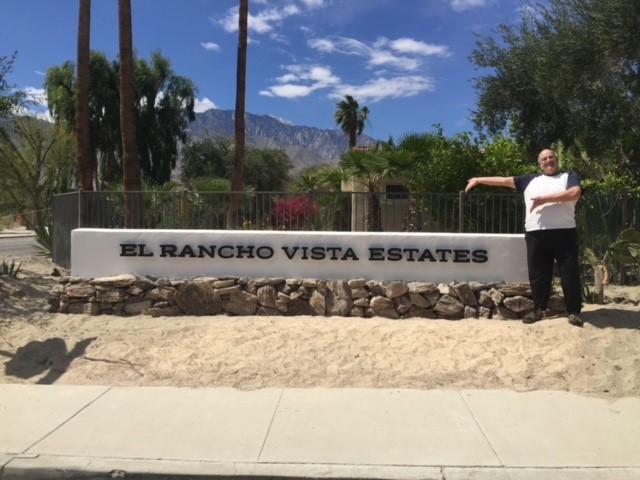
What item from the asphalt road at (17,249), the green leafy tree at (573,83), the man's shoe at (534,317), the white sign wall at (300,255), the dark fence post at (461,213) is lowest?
the asphalt road at (17,249)

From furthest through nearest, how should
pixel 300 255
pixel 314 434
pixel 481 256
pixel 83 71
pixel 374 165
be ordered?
pixel 83 71 → pixel 374 165 → pixel 300 255 → pixel 481 256 → pixel 314 434

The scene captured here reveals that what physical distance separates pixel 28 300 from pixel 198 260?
Answer: 8.97ft

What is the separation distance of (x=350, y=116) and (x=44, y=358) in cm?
4297

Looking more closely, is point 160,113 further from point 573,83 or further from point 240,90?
point 573,83

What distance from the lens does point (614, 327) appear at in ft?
22.6

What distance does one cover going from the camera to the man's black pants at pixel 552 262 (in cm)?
700

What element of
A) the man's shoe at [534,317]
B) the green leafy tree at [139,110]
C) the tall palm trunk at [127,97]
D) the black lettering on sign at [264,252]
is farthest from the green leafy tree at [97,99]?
the man's shoe at [534,317]

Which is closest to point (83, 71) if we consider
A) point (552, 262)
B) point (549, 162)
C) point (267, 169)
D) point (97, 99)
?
point (549, 162)

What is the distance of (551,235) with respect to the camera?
7055 mm

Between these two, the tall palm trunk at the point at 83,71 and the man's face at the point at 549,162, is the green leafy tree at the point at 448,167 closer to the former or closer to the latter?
the man's face at the point at 549,162

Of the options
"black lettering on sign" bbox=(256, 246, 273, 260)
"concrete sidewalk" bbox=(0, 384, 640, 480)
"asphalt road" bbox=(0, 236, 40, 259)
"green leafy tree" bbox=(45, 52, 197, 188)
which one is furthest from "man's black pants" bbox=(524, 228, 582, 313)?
"green leafy tree" bbox=(45, 52, 197, 188)

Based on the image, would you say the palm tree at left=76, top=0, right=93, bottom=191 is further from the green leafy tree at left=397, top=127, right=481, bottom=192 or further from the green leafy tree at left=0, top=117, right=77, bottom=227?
the green leafy tree at left=397, top=127, right=481, bottom=192

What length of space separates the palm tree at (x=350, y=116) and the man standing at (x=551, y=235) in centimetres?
4100

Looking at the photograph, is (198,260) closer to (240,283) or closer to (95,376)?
(240,283)
